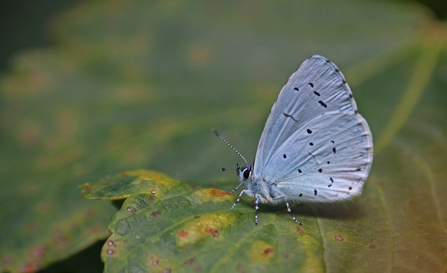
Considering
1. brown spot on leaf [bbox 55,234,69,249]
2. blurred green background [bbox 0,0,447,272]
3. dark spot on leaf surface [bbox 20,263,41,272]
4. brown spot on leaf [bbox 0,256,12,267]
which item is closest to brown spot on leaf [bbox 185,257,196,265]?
blurred green background [bbox 0,0,447,272]

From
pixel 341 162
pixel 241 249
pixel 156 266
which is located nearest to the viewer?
pixel 156 266

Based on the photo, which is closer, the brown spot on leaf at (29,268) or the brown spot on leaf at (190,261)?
the brown spot on leaf at (190,261)

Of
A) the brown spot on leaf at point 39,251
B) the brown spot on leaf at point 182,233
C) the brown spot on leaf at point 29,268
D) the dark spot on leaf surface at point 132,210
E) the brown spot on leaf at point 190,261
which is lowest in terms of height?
the brown spot on leaf at point 29,268

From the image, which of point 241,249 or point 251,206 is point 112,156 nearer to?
point 251,206

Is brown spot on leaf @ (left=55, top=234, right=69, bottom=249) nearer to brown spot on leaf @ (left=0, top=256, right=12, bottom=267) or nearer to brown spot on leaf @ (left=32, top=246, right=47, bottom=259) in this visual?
brown spot on leaf @ (left=32, top=246, right=47, bottom=259)

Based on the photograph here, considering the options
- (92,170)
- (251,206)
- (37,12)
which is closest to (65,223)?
(92,170)

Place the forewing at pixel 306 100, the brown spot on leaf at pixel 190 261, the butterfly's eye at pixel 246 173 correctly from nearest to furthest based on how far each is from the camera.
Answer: the brown spot on leaf at pixel 190 261
the forewing at pixel 306 100
the butterfly's eye at pixel 246 173

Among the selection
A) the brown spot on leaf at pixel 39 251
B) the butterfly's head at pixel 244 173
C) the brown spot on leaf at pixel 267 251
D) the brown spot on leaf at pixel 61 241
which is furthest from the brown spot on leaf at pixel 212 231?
the brown spot on leaf at pixel 39 251

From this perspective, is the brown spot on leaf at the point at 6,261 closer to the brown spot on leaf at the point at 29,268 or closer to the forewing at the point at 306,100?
the brown spot on leaf at the point at 29,268
